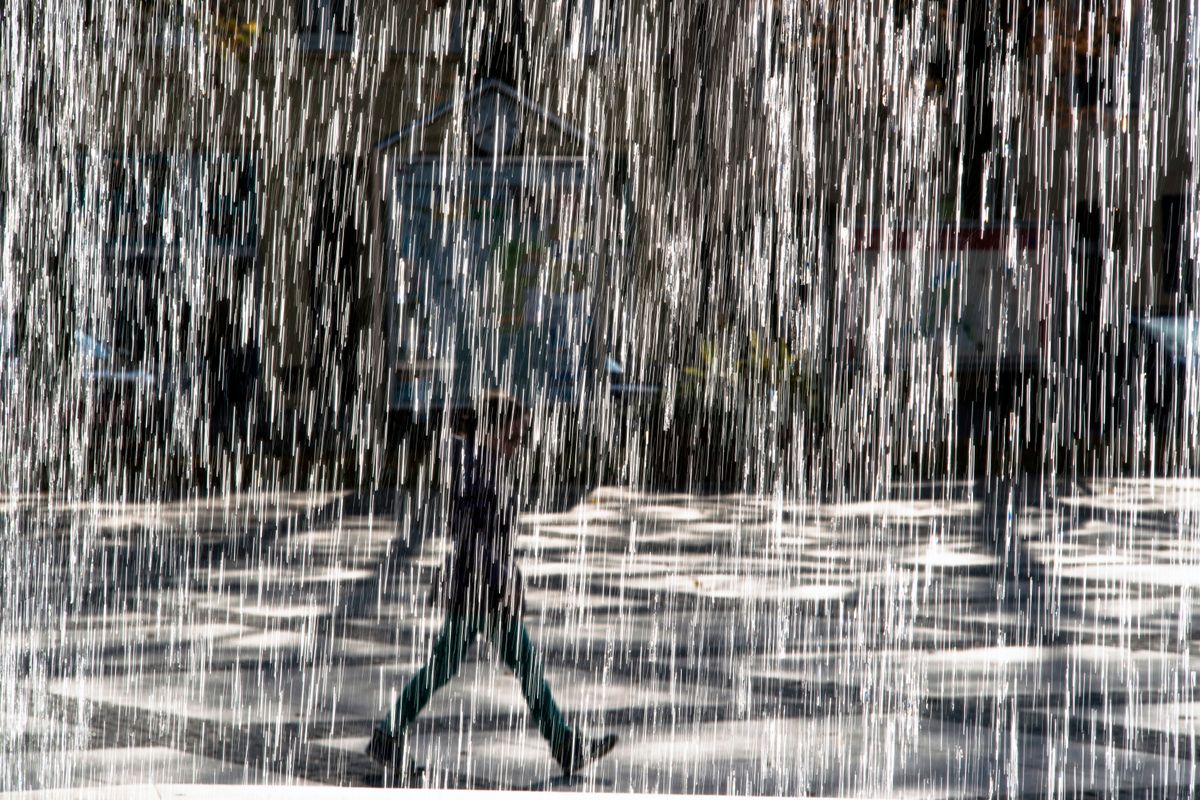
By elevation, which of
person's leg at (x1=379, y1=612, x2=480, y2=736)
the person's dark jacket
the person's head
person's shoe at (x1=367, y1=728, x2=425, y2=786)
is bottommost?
person's shoe at (x1=367, y1=728, x2=425, y2=786)

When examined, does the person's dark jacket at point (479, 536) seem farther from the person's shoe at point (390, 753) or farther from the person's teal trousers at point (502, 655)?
the person's shoe at point (390, 753)

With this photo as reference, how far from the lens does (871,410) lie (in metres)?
18.5

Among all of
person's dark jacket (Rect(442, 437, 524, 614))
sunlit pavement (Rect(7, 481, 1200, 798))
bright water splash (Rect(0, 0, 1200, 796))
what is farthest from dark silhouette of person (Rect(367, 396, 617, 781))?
bright water splash (Rect(0, 0, 1200, 796))

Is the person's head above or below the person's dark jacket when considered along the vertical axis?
above

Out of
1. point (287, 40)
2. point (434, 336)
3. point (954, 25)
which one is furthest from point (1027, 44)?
point (287, 40)

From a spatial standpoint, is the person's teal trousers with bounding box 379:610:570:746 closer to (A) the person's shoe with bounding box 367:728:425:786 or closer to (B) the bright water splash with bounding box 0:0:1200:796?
(A) the person's shoe with bounding box 367:728:425:786

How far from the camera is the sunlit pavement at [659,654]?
17.2 feet

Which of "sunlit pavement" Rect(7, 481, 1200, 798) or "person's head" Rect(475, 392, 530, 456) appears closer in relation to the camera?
"person's head" Rect(475, 392, 530, 456)

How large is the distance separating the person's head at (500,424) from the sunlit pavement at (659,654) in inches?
46.4

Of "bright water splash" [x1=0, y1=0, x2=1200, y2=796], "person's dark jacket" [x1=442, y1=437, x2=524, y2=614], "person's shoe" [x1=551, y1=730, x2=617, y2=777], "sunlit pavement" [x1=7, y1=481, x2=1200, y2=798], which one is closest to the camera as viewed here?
"person's dark jacket" [x1=442, y1=437, x2=524, y2=614]

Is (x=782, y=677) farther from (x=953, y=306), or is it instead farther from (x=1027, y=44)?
(x=1027, y=44)

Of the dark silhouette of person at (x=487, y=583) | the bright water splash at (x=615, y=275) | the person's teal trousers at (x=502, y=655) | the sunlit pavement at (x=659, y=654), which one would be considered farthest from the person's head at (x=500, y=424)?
the bright water splash at (x=615, y=275)

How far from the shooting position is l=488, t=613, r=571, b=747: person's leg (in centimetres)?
506

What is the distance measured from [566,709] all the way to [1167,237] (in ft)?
58.3
